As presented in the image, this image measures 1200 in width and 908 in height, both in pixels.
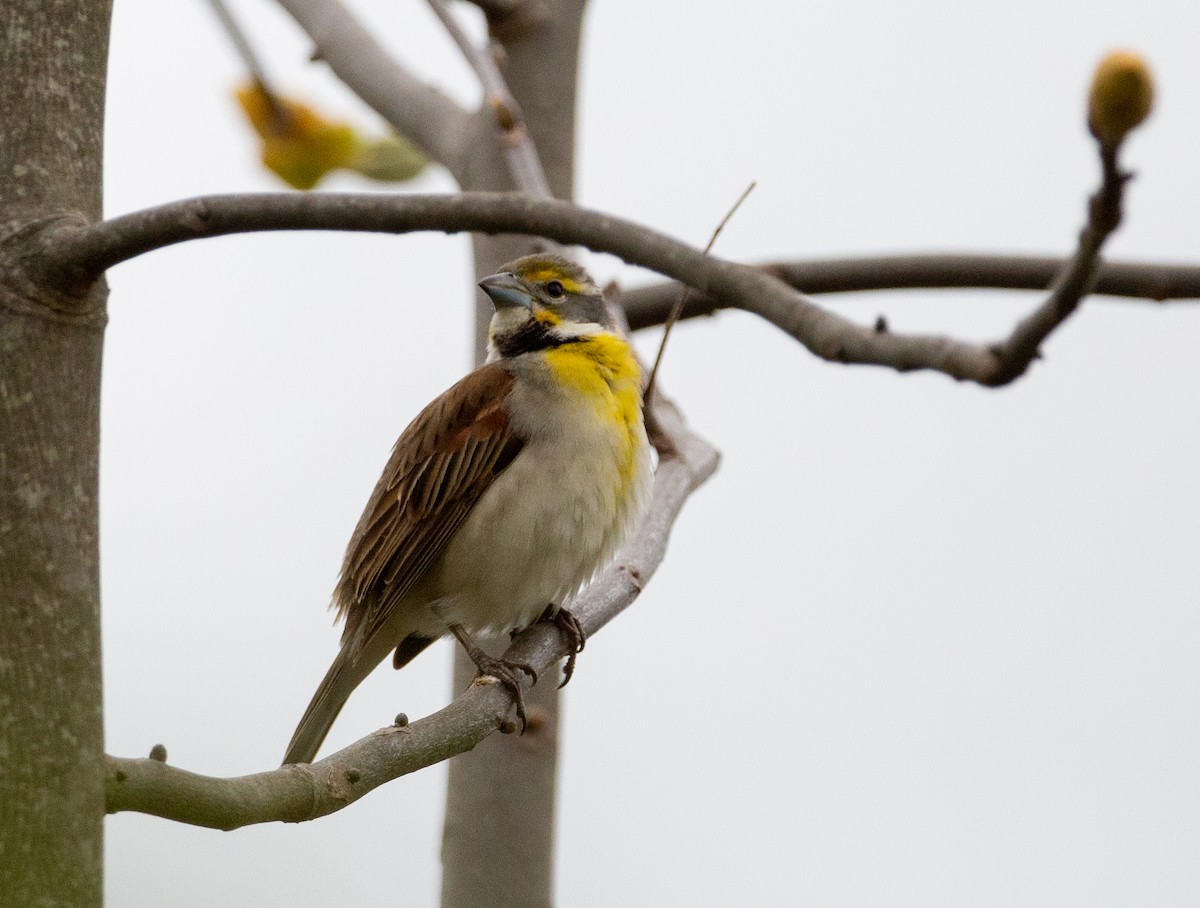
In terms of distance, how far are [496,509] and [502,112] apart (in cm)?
139

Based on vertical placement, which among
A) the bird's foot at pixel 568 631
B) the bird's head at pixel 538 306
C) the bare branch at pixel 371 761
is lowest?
the bare branch at pixel 371 761

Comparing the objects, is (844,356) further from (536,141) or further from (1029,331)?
(536,141)

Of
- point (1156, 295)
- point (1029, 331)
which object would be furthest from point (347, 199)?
point (1156, 295)

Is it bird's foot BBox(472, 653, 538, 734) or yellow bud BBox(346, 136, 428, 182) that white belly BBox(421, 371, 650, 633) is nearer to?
bird's foot BBox(472, 653, 538, 734)

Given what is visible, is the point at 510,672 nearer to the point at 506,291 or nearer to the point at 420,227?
the point at 506,291

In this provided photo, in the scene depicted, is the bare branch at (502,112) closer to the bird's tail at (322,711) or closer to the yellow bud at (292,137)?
the yellow bud at (292,137)

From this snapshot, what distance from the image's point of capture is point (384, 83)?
5.91 meters

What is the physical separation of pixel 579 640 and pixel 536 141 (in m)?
2.25

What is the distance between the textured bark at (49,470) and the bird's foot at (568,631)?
1.83 m

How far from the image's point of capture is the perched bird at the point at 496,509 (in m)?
4.57

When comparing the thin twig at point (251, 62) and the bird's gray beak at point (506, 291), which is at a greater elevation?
the thin twig at point (251, 62)

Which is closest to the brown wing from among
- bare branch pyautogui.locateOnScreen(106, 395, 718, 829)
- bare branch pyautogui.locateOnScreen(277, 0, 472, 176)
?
bare branch pyautogui.locateOnScreen(106, 395, 718, 829)

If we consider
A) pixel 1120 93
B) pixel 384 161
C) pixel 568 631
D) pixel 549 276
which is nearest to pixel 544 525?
pixel 568 631

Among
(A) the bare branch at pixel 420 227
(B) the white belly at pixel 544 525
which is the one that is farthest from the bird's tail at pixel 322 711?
(A) the bare branch at pixel 420 227
